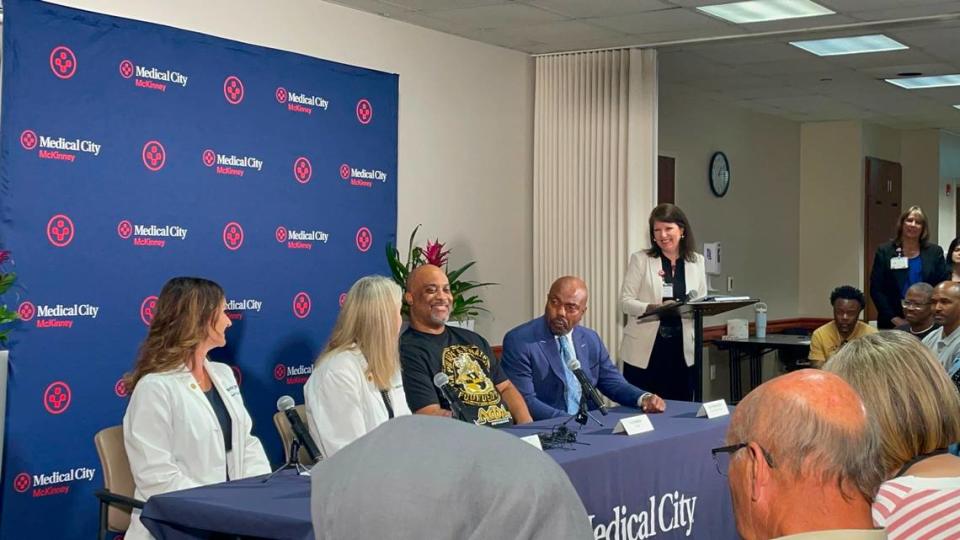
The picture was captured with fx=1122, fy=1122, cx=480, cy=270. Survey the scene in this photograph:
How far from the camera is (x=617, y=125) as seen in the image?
7.79 m

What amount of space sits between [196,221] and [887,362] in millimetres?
3969

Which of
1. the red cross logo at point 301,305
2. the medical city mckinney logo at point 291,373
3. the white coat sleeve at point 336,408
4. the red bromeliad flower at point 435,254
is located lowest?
the medical city mckinney logo at point 291,373

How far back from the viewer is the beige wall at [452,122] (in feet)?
20.5

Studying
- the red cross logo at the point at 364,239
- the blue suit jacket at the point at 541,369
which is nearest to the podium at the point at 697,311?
the blue suit jacket at the point at 541,369

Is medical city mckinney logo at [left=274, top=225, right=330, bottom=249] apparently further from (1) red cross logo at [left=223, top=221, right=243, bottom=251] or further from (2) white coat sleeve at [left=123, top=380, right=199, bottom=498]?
(2) white coat sleeve at [left=123, top=380, right=199, bottom=498]

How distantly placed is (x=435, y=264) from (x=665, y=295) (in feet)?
4.49

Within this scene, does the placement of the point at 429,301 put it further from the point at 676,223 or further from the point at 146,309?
the point at 676,223

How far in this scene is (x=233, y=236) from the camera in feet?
19.0

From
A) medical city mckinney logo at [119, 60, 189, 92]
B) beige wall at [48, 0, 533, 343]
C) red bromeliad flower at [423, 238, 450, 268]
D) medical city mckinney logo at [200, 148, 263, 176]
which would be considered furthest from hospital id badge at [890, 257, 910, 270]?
medical city mckinney logo at [119, 60, 189, 92]

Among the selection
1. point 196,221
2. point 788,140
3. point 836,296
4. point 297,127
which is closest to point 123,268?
point 196,221

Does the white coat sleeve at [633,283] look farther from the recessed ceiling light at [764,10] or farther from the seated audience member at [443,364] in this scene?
the seated audience member at [443,364]

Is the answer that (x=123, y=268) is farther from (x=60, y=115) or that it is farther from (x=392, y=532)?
(x=392, y=532)

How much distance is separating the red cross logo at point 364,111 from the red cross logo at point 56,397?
2.43m

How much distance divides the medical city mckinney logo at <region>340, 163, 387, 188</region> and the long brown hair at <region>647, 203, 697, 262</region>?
1633 mm
